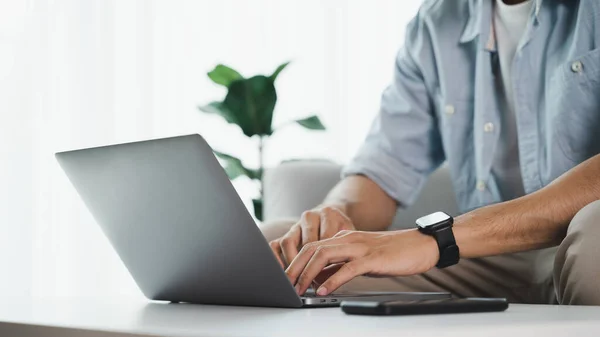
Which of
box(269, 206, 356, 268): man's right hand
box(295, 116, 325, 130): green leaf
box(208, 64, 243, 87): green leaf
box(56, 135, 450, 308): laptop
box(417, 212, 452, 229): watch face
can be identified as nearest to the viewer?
box(56, 135, 450, 308): laptop

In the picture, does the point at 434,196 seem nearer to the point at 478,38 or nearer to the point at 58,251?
the point at 478,38

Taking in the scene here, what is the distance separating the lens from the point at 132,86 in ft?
9.98

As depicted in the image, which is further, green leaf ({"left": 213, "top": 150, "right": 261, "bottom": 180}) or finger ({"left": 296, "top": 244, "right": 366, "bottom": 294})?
green leaf ({"left": 213, "top": 150, "right": 261, "bottom": 180})

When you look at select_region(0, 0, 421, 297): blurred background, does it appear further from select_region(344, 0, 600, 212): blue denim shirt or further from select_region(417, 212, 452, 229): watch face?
select_region(417, 212, 452, 229): watch face

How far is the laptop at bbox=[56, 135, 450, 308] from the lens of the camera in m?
0.66

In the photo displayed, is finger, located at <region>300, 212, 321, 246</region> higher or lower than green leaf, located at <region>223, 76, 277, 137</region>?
lower

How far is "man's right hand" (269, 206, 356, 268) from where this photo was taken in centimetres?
104

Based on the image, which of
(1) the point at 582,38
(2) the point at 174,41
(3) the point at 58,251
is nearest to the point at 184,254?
(1) the point at 582,38

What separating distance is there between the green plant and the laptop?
2.08 m

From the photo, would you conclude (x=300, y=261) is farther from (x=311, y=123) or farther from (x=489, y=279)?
(x=311, y=123)

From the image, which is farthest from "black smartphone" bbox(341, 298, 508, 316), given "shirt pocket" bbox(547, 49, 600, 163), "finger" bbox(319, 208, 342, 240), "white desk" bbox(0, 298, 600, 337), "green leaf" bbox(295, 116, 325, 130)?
"green leaf" bbox(295, 116, 325, 130)

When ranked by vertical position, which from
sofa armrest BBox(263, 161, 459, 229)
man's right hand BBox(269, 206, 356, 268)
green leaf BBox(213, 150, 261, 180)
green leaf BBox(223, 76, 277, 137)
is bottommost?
green leaf BBox(213, 150, 261, 180)

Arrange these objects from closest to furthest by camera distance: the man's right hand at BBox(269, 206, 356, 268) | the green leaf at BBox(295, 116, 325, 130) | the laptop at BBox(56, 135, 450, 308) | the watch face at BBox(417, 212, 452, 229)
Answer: the laptop at BBox(56, 135, 450, 308) < the watch face at BBox(417, 212, 452, 229) < the man's right hand at BBox(269, 206, 356, 268) < the green leaf at BBox(295, 116, 325, 130)

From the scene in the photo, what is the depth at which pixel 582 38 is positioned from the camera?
51.7 inches
